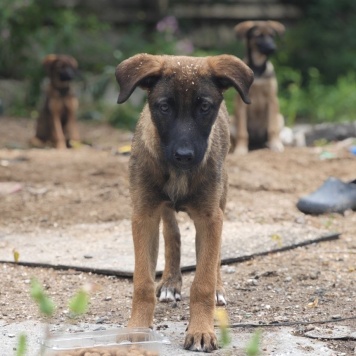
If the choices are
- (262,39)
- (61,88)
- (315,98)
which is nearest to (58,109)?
(61,88)

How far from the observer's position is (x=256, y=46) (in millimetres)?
11000

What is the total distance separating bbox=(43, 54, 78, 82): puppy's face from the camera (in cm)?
1204

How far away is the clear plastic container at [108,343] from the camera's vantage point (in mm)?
3895

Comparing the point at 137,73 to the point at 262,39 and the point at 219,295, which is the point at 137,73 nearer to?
the point at 219,295

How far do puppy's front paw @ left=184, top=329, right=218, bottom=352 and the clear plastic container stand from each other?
222mm

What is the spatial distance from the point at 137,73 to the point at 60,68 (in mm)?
7640

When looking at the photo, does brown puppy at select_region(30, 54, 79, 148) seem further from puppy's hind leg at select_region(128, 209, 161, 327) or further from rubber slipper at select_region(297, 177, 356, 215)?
puppy's hind leg at select_region(128, 209, 161, 327)

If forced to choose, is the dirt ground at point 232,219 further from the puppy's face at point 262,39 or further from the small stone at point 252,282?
the puppy's face at point 262,39

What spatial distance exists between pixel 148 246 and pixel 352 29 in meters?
12.0

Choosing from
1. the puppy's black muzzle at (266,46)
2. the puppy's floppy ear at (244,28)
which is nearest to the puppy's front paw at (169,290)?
the puppy's black muzzle at (266,46)

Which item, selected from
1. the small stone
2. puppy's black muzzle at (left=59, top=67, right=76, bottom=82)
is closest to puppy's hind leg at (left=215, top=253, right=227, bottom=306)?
the small stone

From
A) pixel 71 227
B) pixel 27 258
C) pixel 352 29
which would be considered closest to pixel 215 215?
pixel 27 258

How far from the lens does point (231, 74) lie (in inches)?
183

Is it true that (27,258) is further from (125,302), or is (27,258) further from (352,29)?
(352,29)
